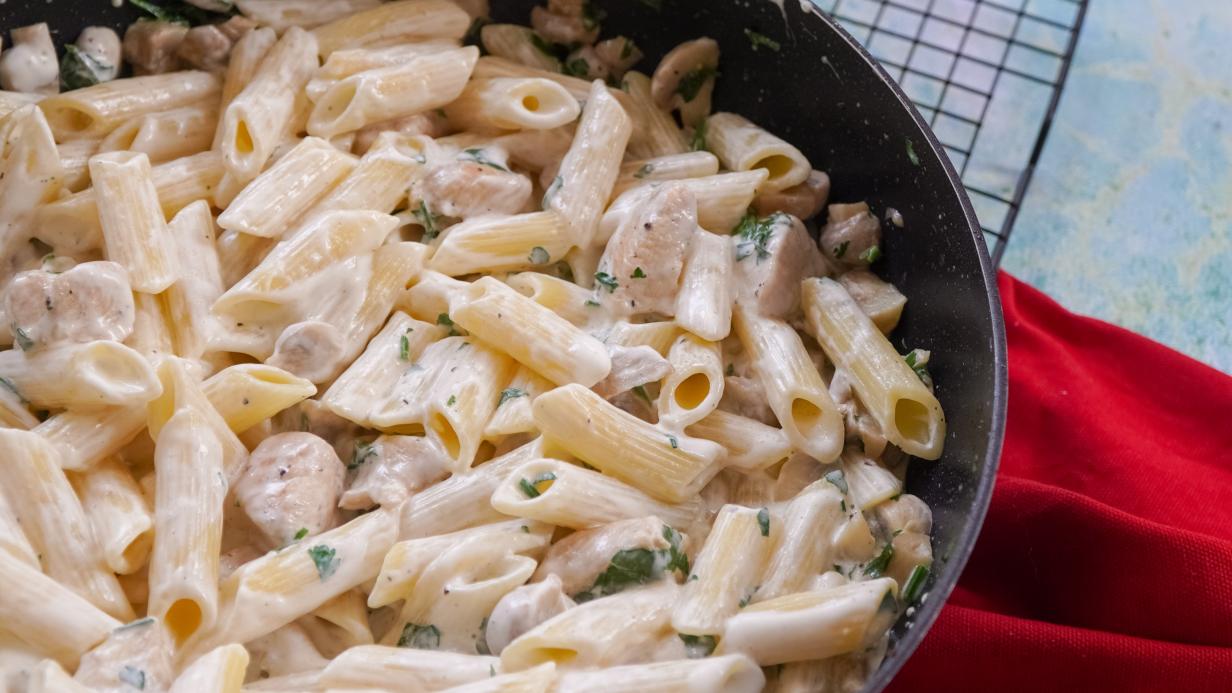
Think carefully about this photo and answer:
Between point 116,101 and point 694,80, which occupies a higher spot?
point 694,80

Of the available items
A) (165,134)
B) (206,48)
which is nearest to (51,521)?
(165,134)

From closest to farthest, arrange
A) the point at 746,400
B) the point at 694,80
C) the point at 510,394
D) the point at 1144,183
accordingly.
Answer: the point at 510,394
the point at 746,400
the point at 694,80
the point at 1144,183

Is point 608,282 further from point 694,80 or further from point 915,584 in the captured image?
point 915,584

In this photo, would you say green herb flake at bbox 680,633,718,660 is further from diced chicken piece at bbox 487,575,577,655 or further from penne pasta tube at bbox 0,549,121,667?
penne pasta tube at bbox 0,549,121,667

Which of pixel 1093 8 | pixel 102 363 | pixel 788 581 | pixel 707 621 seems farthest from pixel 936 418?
pixel 1093 8

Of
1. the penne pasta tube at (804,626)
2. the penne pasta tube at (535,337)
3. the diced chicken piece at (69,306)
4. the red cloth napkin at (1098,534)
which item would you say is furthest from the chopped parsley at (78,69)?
the red cloth napkin at (1098,534)

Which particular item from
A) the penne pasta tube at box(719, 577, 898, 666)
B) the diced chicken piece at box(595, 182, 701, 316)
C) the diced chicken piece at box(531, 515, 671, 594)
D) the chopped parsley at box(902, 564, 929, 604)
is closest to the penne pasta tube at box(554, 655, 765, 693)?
the penne pasta tube at box(719, 577, 898, 666)

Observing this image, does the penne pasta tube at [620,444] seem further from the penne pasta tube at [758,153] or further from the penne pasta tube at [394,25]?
the penne pasta tube at [394,25]
